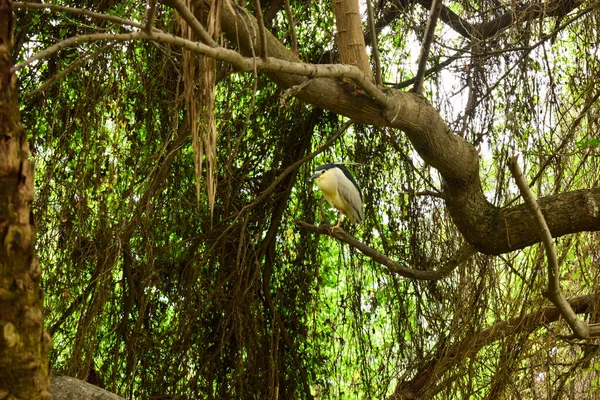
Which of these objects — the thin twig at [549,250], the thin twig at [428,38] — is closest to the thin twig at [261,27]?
the thin twig at [549,250]

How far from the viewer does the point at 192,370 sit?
3.62m

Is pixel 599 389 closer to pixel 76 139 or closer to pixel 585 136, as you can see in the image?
pixel 585 136

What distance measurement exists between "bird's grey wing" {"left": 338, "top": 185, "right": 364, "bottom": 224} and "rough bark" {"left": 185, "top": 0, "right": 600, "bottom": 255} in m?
0.60

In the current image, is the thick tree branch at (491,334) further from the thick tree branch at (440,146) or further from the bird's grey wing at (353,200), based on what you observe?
the bird's grey wing at (353,200)

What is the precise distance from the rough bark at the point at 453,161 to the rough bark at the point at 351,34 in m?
0.19

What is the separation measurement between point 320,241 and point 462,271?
0.91 metres

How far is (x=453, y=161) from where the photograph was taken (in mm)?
2721

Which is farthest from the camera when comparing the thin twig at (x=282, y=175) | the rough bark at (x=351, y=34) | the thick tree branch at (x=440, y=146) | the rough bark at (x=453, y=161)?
the thin twig at (x=282, y=175)

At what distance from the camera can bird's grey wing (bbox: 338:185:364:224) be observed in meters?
3.35

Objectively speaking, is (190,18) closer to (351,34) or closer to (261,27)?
(261,27)

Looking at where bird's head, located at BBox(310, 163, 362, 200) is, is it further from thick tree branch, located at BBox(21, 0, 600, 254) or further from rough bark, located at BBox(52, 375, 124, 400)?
rough bark, located at BBox(52, 375, 124, 400)

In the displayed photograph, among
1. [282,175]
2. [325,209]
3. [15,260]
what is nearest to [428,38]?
[282,175]

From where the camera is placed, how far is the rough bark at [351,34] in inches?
102

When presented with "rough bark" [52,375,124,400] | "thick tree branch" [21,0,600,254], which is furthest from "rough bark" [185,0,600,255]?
"rough bark" [52,375,124,400]
